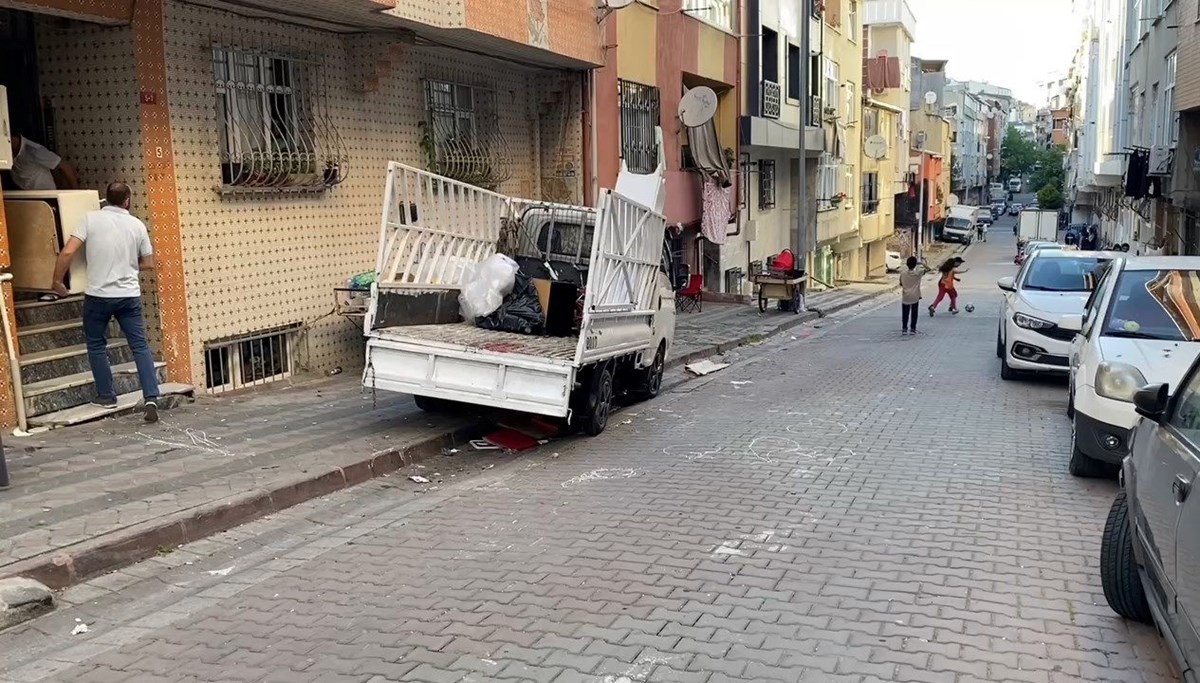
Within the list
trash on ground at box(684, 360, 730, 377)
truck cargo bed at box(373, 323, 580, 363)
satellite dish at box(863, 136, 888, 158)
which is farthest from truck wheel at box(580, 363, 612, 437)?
satellite dish at box(863, 136, 888, 158)

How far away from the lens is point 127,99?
9406 mm

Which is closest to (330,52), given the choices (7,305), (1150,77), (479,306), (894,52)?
(479,306)

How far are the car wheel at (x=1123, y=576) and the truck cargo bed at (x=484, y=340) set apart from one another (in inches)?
184

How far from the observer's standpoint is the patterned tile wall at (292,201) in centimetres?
983

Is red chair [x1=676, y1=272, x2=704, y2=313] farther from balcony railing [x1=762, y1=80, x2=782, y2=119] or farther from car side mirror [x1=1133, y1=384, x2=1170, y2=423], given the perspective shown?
car side mirror [x1=1133, y1=384, x2=1170, y2=423]

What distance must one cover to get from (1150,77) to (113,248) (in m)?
25.2

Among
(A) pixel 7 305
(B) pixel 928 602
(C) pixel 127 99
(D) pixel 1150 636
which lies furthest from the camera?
(C) pixel 127 99

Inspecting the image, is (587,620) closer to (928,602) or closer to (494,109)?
(928,602)

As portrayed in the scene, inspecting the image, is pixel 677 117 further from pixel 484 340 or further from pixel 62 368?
pixel 62 368

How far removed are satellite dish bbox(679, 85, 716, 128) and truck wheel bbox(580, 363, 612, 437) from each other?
11.5m

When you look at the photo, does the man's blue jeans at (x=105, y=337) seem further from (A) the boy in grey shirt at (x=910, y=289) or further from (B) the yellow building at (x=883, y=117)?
(B) the yellow building at (x=883, y=117)

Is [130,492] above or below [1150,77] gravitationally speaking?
below

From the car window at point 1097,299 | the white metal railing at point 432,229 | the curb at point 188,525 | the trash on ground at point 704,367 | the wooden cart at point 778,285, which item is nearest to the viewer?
the curb at point 188,525

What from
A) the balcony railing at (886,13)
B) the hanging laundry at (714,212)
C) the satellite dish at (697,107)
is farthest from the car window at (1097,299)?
the balcony railing at (886,13)
